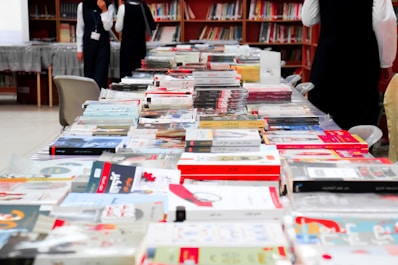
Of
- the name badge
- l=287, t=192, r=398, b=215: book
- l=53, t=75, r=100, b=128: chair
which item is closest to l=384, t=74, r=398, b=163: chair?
l=287, t=192, r=398, b=215: book

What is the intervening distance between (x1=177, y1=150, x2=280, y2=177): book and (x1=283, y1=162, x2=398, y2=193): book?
84 mm

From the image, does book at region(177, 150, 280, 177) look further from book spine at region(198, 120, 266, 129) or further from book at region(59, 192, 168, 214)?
book spine at region(198, 120, 266, 129)

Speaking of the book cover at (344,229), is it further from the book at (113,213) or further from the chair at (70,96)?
the chair at (70,96)

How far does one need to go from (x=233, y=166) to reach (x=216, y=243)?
0.58m

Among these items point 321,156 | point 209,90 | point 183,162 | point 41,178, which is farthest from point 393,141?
point 41,178

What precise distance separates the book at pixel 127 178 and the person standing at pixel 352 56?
268 centimetres

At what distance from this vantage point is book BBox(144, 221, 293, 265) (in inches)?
40.1

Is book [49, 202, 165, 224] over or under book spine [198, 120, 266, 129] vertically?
under

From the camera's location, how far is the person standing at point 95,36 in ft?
23.6

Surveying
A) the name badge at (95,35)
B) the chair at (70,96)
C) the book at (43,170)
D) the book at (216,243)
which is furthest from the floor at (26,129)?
the book at (216,243)

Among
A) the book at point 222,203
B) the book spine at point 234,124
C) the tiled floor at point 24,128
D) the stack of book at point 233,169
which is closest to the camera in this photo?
the book at point 222,203

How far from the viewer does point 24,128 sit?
21.8 feet

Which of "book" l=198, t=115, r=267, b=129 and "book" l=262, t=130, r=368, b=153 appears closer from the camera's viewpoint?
"book" l=262, t=130, r=368, b=153

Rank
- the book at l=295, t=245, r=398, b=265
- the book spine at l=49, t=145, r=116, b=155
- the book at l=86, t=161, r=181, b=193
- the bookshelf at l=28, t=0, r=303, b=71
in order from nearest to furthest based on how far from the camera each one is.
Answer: the book at l=295, t=245, r=398, b=265 < the book at l=86, t=161, r=181, b=193 < the book spine at l=49, t=145, r=116, b=155 < the bookshelf at l=28, t=0, r=303, b=71
